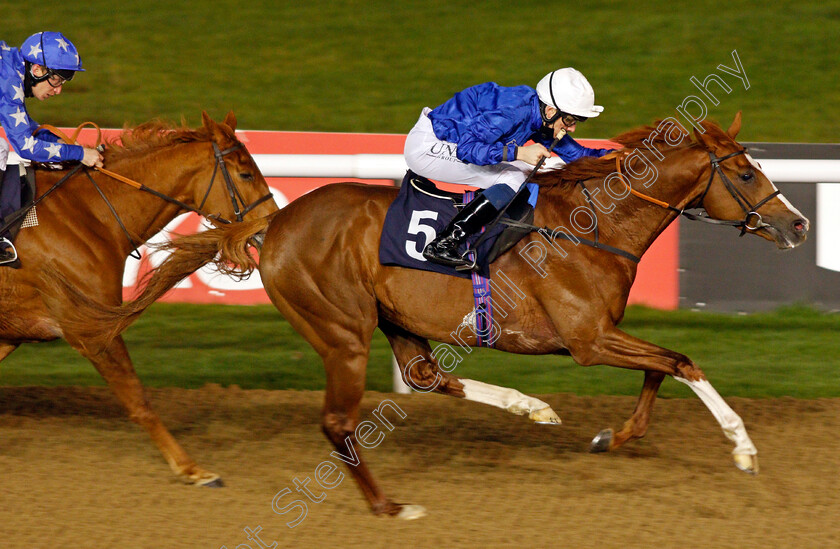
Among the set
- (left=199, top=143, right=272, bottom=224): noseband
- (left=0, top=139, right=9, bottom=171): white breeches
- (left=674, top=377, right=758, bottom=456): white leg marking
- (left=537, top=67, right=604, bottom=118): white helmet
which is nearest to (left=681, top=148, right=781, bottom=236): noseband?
(left=537, top=67, right=604, bottom=118): white helmet

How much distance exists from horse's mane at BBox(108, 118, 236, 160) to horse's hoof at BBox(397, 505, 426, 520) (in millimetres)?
2042

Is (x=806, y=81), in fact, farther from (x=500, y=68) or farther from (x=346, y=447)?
(x=346, y=447)

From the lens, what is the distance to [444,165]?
415 centimetres

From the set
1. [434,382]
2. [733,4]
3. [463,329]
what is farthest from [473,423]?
[733,4]

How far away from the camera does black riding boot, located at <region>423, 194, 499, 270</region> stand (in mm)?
3891

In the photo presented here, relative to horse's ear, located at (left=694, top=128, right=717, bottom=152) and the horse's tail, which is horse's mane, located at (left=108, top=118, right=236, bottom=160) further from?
horse's ear, located at (left=694, top=128, right=717, bottom=152)

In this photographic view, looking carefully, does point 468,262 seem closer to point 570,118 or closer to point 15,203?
point 570,118

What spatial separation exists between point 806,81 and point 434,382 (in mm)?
7985

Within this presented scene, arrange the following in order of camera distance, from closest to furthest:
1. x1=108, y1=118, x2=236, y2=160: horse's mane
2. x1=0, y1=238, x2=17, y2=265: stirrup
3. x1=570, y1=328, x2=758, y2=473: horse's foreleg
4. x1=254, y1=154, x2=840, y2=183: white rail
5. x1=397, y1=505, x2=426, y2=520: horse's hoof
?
x1=397, y1=505, x2=426, y2=520: horse's hoof → x1=570, y1=328, x2=758, y2=473: horse's foreleg → x1=0, y1=238, x2=17, y2=265: stirrup → x1=108, y1=118, x2=236, y2=160: horse's mane → x1=254, y1=154, x2=840, y2=183: white rail

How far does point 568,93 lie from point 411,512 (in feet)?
5.98

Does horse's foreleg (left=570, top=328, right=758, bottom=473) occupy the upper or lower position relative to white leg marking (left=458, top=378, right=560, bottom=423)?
upper

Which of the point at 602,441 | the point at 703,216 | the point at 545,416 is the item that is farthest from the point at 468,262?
the point at 602,441

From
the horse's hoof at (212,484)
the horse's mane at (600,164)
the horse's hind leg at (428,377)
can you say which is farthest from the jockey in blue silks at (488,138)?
the horse's hoof at (212,484)

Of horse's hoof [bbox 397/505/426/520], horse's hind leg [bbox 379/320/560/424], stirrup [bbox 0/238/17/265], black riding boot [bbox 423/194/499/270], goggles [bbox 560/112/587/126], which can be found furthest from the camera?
horse's hind leg [bbox 379/320/560/424]
